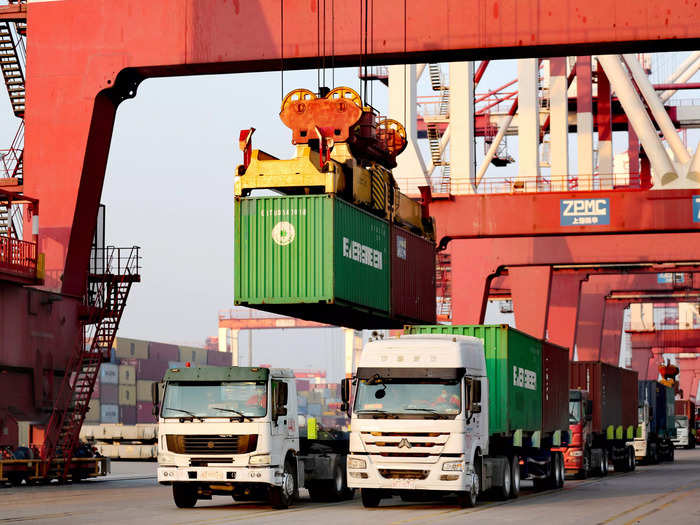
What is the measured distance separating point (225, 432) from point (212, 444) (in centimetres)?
30

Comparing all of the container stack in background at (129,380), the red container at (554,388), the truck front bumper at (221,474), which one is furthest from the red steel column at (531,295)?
the container stack in background at (129,380)

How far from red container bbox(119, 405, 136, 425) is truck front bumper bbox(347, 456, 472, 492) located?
87453mm

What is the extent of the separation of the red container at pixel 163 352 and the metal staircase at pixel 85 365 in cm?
8327

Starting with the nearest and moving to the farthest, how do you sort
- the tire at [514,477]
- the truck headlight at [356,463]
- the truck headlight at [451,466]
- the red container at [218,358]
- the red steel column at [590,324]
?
the truck headlight at [451,466]
the truck headlight at [356,463]
the tire at [514,477]
the red steel column at [590,324]
the red container at [218,358]

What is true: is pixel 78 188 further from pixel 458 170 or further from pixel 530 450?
pixel 458 170

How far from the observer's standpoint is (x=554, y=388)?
90.8 feet

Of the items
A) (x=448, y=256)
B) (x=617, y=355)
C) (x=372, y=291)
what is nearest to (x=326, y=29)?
(x=372, y=291)

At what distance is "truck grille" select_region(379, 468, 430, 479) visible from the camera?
787 inches

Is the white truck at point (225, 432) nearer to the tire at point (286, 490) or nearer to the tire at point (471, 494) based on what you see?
the tire at point (286, 490)

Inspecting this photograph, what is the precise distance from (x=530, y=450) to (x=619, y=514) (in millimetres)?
6440

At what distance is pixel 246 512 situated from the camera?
20016 mm

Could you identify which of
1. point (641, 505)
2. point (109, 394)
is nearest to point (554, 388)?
point (641, 505)

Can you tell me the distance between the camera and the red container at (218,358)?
13600cm

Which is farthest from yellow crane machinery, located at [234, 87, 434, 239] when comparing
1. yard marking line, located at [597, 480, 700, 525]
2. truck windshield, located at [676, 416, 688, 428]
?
truck windshield, located at [676, 416, 688, 428]
